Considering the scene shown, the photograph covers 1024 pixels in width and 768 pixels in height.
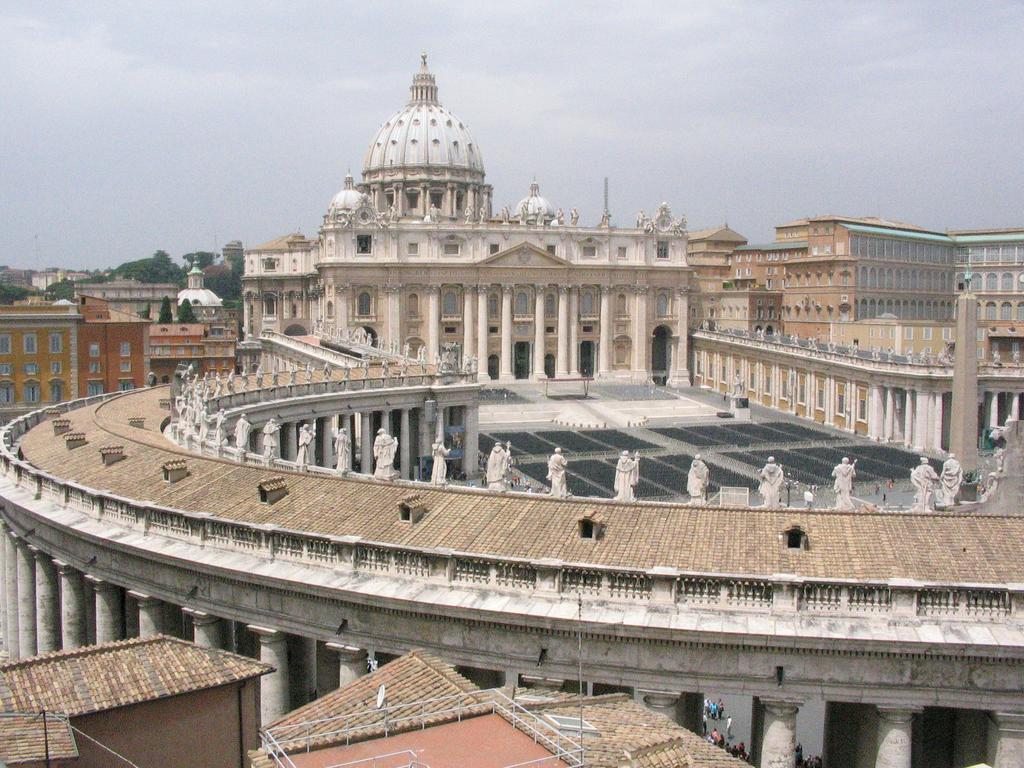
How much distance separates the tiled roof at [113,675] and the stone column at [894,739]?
1147 centimetres

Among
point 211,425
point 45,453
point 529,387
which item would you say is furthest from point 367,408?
point 529,387

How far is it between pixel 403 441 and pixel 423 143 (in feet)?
352

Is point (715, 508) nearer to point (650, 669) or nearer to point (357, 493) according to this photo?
point (650, 669)

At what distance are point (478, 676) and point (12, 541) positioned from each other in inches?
764

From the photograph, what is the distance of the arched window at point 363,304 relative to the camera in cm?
12669

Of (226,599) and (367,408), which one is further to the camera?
(367,408)

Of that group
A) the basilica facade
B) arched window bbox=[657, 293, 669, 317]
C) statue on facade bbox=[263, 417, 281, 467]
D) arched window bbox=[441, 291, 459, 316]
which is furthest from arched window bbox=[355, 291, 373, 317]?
statue on facade bbox=[263, 417, 281, 467]

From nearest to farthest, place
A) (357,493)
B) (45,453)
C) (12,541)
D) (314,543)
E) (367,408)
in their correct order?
1. (314,543)
2. (357,493)
3. (12,541)
4. (45,453)
5. (367,408)

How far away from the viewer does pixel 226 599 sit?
25578 millimetres

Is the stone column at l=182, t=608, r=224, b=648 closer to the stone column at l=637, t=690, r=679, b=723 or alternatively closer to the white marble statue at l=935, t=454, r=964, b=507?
the stone column at l=637, t=690, r=679, b=723

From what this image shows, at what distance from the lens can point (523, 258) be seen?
129 metres

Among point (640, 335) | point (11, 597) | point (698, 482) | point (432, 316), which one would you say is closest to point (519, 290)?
point (432, 316)

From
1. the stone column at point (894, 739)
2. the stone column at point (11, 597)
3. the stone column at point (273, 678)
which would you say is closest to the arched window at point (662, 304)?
the stone column at point (11, 597)

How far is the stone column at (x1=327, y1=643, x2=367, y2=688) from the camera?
77.8ft
